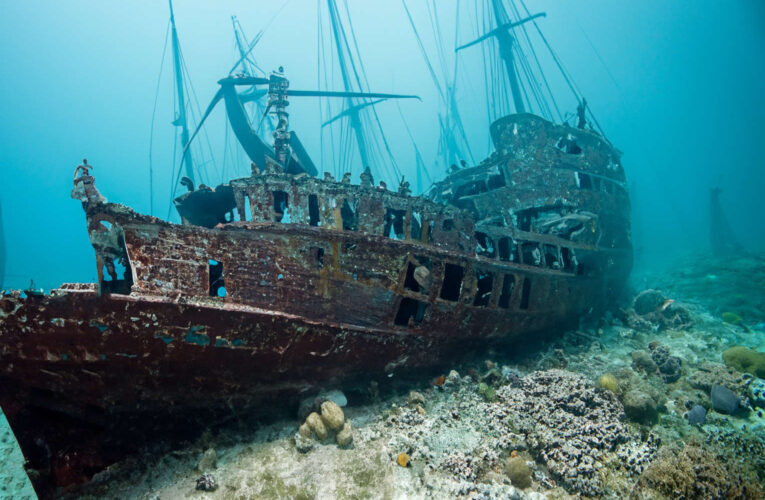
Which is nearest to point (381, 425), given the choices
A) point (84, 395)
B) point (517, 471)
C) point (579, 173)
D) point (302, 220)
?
point (517, 471)

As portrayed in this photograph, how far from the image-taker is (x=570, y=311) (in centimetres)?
1098

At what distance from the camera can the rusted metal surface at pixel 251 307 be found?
4.62 meters

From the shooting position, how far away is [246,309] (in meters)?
5.31

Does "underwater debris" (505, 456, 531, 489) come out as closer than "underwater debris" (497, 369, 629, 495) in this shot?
Yes

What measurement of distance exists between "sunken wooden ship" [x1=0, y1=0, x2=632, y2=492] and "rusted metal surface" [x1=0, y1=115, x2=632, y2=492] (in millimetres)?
21

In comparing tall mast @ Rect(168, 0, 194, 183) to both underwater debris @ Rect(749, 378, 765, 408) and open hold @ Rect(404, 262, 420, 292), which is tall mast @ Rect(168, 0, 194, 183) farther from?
underwater debris @ Rect(749, 378, 765, 408)

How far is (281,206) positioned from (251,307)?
210 cm

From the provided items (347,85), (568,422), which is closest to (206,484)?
(568,422)

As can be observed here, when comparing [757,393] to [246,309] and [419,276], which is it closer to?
[419,276]

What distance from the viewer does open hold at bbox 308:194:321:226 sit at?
6582mm

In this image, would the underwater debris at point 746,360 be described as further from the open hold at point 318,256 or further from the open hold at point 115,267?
the open hold at point 115,267

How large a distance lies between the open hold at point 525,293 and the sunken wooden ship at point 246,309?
0.18 ft

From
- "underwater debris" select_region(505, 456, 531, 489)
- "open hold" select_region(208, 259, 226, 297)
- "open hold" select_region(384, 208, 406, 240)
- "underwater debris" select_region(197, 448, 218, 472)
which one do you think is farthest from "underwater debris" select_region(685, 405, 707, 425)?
"open hold" select_region(208, 259, 226, 297)

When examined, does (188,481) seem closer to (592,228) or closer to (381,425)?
(381,425)
